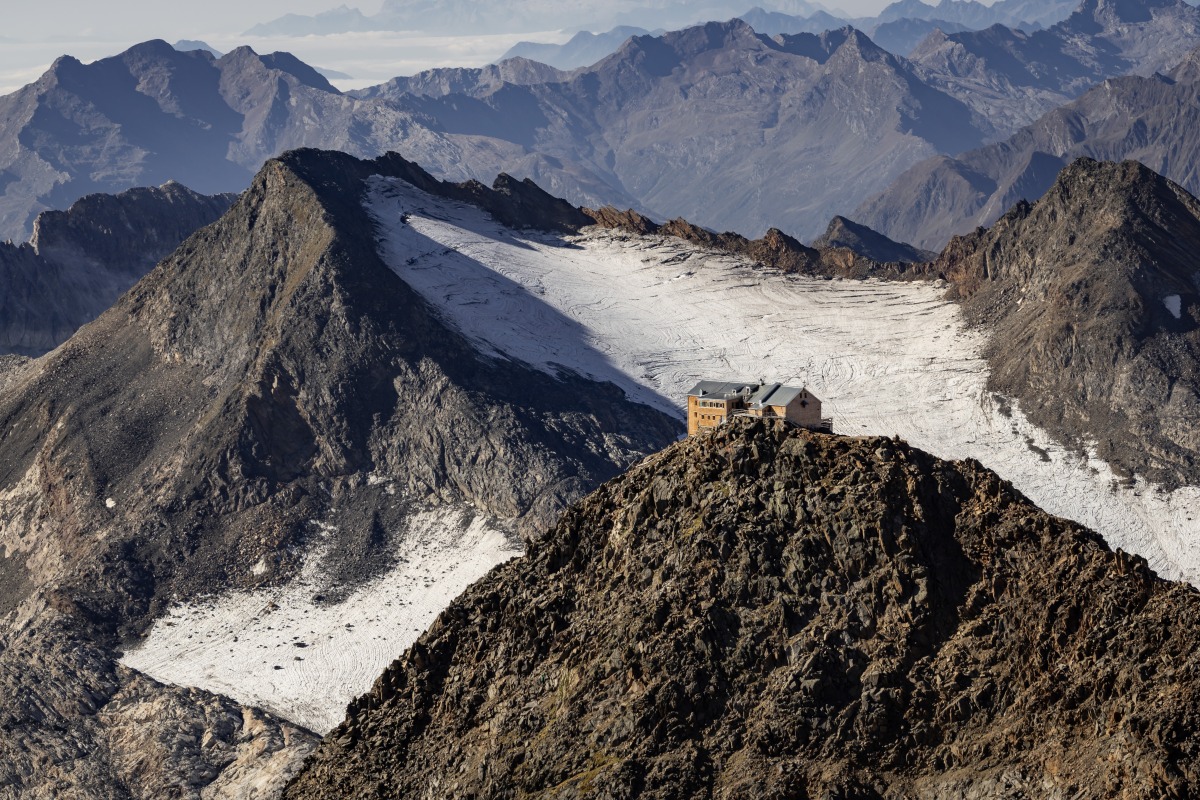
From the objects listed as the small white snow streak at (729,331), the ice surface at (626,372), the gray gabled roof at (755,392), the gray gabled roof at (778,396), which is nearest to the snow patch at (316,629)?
the ice surface at (626,372)

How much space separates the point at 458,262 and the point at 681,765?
136198 mm

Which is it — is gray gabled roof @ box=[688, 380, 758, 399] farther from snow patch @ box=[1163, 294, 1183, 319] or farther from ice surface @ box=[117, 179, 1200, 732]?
snow patch @ box=[1163, 294, 1183, 319]

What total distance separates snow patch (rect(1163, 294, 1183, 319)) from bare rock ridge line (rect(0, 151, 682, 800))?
46.8 metres

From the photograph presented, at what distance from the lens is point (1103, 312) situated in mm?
165500

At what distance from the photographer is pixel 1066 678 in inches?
1874

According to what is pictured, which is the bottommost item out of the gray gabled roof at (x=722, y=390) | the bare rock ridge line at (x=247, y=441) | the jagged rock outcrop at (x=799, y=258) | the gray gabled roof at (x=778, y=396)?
the jagged rock outcrop at (x=799, y=258)

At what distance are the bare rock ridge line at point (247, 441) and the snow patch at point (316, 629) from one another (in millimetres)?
2023

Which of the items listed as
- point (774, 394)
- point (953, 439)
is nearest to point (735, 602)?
point (774, 394)

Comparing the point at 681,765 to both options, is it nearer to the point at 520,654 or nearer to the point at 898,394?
the point at 520,654

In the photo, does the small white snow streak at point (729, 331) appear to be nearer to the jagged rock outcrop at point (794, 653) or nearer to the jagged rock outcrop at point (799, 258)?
the jagged rock outcrop at point (799, 258)

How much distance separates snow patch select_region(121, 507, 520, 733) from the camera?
120125 millimetres

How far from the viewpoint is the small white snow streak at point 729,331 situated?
155125 mm

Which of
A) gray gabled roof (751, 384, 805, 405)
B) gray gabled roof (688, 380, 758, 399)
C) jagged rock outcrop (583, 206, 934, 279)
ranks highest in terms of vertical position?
gray gabled roof (751, 384, 805, 405)

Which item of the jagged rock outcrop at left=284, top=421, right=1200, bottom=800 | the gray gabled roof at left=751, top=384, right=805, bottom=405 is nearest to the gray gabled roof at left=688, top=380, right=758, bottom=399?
the gray gabled roof at left=751, top=384, right=805, bottom=405
